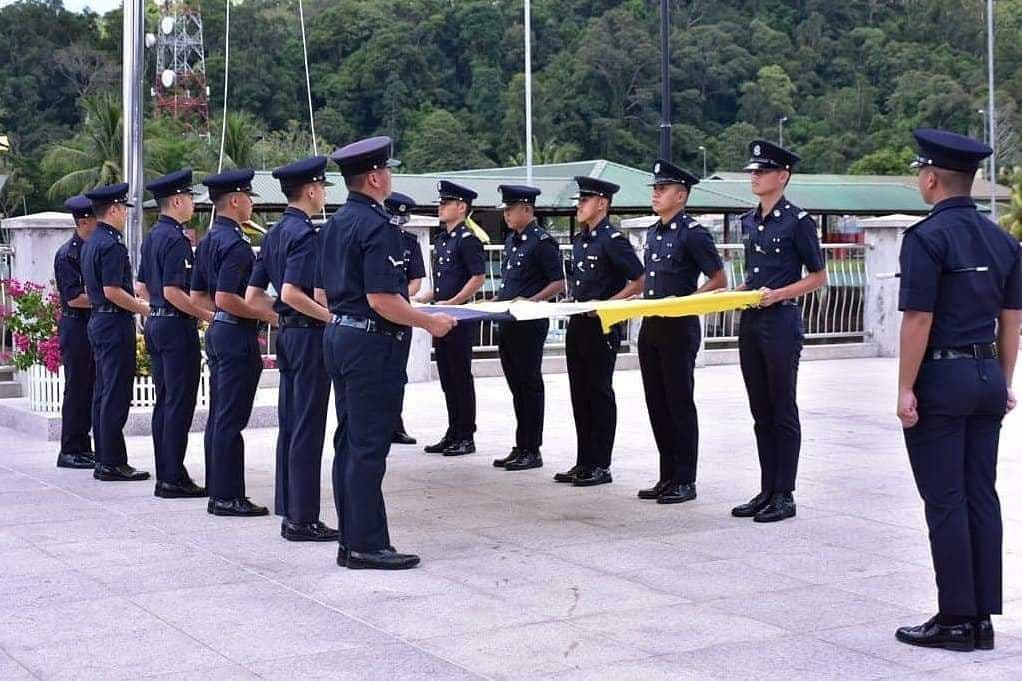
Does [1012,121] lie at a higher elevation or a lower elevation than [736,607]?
higher

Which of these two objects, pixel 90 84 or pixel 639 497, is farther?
pixel 90 84

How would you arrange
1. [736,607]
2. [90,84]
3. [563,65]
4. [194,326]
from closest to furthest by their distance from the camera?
1. [736,607]
2. [194,326]
3. [90,84]
4. [563,65]

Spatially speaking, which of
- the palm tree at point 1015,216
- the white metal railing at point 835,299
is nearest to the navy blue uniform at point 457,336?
the white metal railing at point 835,299

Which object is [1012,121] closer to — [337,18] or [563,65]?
[563,65]

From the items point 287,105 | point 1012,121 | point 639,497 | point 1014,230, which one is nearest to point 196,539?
point 639,497

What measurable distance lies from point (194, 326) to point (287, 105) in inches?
2538

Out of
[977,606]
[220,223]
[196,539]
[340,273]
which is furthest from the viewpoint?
[220,223]

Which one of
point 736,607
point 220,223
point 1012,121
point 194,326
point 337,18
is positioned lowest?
point 736,607

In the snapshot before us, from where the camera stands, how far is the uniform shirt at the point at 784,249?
8000 mm

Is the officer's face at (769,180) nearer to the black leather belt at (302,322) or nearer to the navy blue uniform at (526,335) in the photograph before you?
the navy blue uniform at (526,335)

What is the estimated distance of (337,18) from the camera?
71.2 metres

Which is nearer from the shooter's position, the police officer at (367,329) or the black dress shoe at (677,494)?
the police officer at (367,329)

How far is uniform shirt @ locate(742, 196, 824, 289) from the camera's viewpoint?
8.00 m

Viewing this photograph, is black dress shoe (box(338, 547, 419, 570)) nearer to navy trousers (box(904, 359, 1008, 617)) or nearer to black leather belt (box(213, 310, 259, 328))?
black leather belt (box(213, 310, 259, 328))
